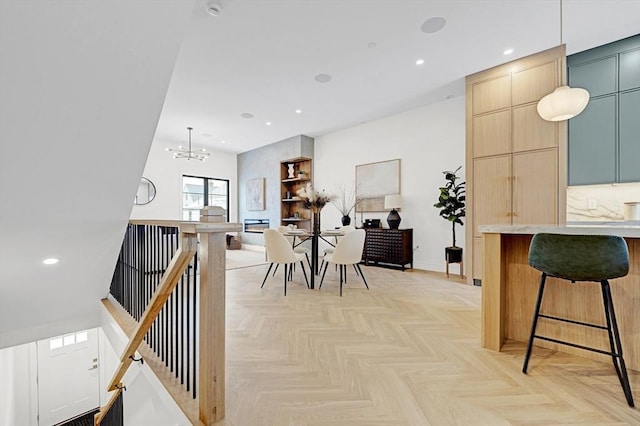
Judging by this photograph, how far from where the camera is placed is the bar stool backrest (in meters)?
1.48

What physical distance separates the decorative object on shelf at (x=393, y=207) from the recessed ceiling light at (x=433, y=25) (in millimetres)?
2761

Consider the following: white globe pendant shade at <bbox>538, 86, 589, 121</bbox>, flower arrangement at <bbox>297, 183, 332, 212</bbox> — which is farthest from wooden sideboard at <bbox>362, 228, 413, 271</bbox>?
white globe pendant shade at <bbox>538, 86, 589, 121</bbox>

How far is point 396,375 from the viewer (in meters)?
1.71

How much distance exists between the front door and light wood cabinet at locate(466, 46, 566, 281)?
714cm

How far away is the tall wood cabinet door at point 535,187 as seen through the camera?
3.37 m

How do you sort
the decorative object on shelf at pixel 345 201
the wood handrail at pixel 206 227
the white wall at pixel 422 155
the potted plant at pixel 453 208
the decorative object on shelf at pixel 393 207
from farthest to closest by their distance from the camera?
the decorative object on shelf at pixel 345 201 < the decorative object on shelf at pixel 393 207 < the white wall at pixel 422 155 < the potted plant at pixel 453 208 < the wood handrail at pixel 206 227

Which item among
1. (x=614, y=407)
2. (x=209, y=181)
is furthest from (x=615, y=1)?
(x=209, y=181)

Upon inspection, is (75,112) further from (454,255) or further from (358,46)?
(454,255)

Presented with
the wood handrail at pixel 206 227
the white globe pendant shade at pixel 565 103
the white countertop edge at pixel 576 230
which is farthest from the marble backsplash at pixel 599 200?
the wood handrail at pixel 206 227

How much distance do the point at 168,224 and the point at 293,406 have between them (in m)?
1.28

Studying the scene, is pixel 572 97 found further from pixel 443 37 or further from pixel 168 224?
pixel 168 224

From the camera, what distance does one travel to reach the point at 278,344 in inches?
84.2

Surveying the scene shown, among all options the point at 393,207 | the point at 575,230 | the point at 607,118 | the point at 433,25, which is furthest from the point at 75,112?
the point at 607,118

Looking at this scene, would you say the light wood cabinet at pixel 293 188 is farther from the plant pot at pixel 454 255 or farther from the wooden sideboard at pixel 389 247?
the plant pot at pixel 454 255
